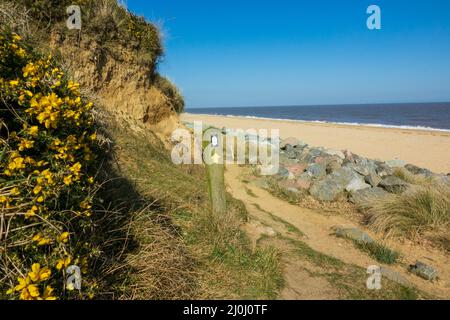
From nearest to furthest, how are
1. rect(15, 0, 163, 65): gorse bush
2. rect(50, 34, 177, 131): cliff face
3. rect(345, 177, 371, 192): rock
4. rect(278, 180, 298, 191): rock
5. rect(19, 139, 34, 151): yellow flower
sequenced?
rect(19, 139, 34, 151): yellow flower
rect(15, 0, 163, 65): gorse bush
rect(50, 34, 177, 131): cliff face
rect(345, 177, 371, 192): rock
rect(278, 180, 298, 191): rock

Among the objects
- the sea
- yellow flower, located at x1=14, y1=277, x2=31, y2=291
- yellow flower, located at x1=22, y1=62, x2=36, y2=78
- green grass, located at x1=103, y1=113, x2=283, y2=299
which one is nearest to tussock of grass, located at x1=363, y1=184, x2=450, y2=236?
green grass, located at x1=103, y1=113, x2=283, y2=299

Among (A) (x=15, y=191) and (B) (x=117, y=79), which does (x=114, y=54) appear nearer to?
(B) (x=117, y=79)

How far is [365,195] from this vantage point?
7.60m

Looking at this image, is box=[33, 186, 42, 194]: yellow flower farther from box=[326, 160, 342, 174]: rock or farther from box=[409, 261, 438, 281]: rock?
box=[326, 160, 342, 174]: rock

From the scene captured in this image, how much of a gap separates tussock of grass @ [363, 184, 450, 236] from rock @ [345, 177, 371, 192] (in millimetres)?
1338

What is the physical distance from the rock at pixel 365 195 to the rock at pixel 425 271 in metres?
2.74

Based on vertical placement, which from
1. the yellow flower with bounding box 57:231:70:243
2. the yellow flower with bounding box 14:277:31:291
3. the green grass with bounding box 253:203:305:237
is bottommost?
the green grass with bounding box 253:203:305:237

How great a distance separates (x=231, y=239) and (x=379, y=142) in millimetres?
18313

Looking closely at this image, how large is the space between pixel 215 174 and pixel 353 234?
9.50ft

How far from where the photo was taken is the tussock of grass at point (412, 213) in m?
5.88

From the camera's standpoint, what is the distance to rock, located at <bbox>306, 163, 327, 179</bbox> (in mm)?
9648

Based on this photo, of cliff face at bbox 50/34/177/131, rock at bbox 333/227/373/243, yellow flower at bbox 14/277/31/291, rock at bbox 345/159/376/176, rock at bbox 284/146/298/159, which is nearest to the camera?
yellow flower at bbox 14/277/31/291

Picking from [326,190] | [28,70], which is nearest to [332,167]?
[326,190]

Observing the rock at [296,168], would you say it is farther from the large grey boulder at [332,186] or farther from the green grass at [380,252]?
the green grass at [380,252]
